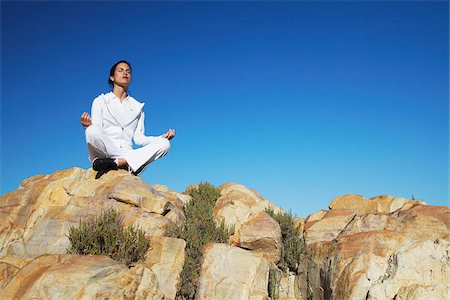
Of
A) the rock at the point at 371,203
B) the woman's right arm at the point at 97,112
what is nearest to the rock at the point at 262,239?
the rock at the point at 371,203

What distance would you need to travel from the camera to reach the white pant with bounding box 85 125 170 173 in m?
10.1

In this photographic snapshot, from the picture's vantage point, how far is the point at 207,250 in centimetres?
947

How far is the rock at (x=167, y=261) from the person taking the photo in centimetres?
864

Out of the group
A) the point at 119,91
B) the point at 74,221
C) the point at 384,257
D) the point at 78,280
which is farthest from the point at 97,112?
the point at 384,257

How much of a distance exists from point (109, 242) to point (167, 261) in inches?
54.2

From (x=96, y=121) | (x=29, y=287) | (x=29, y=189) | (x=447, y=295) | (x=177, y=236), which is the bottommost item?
(x=29, y=287)

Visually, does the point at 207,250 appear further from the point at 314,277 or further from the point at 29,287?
the point at 29,287

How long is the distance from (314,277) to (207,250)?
10.0 ft

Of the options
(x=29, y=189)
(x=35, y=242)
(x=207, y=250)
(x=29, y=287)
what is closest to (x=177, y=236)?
(x=207, y=250)

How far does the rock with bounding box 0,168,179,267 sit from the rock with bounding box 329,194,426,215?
6.91 metres

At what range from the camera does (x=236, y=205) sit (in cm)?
1306

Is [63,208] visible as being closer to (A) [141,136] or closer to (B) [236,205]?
(A) [141,136]

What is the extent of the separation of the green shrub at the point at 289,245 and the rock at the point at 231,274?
189cm

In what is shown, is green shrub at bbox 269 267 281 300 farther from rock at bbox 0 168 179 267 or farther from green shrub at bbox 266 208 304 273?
rock at bbox 0 168 179 267
